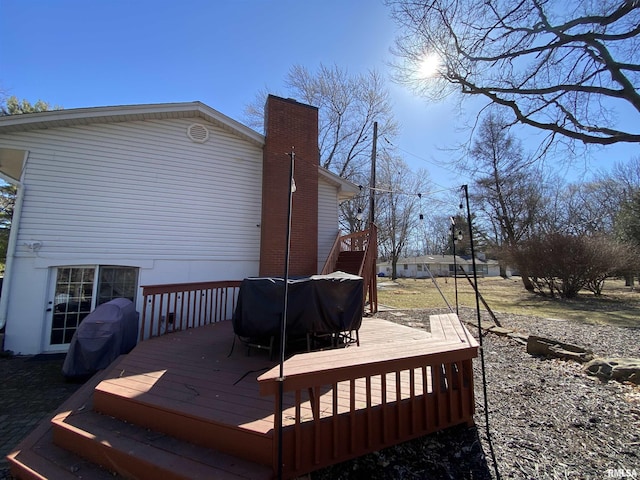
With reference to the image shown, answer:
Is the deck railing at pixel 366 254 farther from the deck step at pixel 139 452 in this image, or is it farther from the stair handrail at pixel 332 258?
the deck step at pixel 139 452

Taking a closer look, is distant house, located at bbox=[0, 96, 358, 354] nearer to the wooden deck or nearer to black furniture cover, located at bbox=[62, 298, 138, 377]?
black furniture cover, located at bbox=[62, 298, 138, 377]

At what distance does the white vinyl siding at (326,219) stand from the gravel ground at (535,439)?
582cm

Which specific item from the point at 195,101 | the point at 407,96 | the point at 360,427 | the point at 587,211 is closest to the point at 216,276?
the point at 195,101

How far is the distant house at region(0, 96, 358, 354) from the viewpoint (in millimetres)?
6445

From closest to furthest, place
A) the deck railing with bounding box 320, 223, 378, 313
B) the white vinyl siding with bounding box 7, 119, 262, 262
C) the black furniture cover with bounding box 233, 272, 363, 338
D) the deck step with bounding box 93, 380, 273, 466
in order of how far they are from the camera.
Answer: the deck step with bounding box 93, 380, 273, 466 → the black furniture cover with bounding box 233, 272, 363, 338 → the white vinyl siding with bounding box 7, 119, 262, 262 → the deck railing with bounding box 320, 223, 378, 313

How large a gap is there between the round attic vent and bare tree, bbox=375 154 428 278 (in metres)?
17.2

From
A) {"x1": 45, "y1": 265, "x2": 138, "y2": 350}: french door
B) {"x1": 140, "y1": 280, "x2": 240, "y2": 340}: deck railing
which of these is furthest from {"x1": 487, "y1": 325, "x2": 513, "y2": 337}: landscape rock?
{"x1": 45, "y1": 265, "x2": 138, "y2": 350}: french door

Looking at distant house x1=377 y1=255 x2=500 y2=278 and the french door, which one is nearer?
the french door

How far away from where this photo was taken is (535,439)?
282cm

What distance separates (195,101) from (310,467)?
8304mm

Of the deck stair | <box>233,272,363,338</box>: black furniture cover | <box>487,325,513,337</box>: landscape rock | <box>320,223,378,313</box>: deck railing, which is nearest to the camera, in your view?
<box>233,272,363,338</box>: black furniture cover

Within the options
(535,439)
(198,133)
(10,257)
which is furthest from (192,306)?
(535,439)

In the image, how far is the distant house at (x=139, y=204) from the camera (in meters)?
6.45

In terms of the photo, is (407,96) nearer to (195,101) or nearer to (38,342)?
(195,101)
